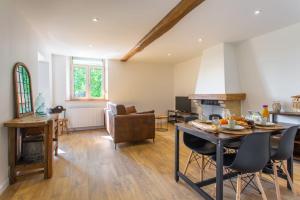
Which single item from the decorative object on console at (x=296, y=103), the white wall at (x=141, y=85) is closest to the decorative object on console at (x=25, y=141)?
the white wall at (x=141, y=85)

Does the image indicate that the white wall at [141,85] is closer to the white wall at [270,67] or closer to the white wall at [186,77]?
the white wall at [186,77]

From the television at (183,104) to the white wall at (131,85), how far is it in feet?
2.54

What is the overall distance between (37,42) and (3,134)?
86.6 inches

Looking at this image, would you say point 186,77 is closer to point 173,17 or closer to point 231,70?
point 231,70

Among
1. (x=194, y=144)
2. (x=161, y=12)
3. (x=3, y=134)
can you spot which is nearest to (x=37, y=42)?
(x=3, y=134)

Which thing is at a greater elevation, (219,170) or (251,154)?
(251,154)

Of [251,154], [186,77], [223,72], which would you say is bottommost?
[251,154]

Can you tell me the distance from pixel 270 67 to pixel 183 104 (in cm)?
295

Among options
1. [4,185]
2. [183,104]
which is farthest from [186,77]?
[4,185]

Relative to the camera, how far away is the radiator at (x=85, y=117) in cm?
549

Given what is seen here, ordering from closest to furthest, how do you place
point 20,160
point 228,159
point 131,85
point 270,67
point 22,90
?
point 228,159, point 20,160, point 22,90, point 270,67, point 131,85

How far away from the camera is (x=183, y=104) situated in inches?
240

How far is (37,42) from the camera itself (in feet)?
11.7

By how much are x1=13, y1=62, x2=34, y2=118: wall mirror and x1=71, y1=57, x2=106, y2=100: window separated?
2900mm
